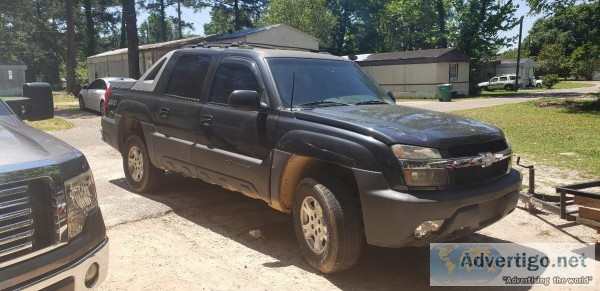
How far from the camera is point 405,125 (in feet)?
12.6

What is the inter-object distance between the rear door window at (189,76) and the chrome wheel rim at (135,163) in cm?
108

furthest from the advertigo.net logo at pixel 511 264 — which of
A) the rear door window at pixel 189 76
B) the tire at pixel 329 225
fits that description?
the rear door window at pixel 189 76

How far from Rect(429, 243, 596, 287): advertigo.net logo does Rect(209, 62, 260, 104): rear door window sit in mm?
2453

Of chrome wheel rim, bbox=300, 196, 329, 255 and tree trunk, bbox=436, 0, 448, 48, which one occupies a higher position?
tree trunk, bbox=436, 0, 448, 48

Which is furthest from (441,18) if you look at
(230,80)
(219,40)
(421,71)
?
(230,80)

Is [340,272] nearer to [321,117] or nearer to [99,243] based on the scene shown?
[321,117]

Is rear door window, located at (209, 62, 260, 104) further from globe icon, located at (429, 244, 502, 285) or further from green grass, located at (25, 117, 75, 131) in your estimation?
green grass, located at (25, 117, 75, 131)

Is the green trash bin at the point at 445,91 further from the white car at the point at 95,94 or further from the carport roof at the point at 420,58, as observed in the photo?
the white car at the point at 95,94

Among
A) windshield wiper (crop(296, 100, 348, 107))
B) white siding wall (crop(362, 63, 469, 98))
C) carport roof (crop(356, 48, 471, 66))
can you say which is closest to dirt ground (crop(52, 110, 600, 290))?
windshield wiper (crop(296, 100, 348, 107))

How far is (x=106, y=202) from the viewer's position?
19.9 ft

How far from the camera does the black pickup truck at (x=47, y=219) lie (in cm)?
232

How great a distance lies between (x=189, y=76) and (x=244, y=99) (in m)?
1.58

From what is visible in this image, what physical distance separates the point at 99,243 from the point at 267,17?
48.6 meters

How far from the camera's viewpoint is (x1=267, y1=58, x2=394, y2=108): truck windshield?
4.60 m
